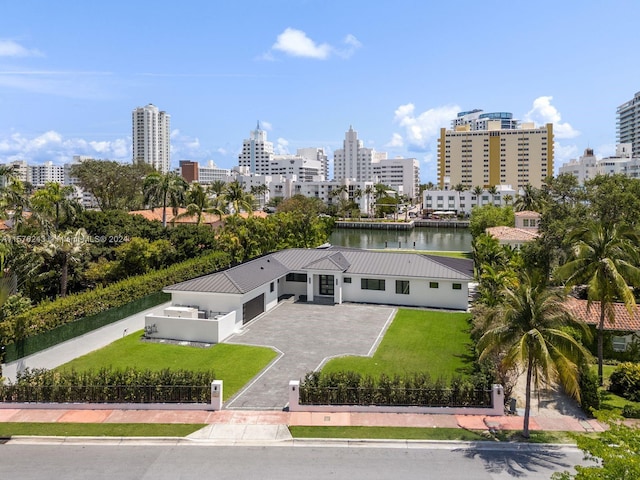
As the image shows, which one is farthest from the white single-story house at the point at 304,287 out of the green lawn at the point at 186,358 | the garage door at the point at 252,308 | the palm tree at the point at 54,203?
the palm tree at the point at 54,203

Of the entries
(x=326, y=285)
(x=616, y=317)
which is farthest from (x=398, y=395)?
(x=326, y=285)

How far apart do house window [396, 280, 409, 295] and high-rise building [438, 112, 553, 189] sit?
157368 millimetres

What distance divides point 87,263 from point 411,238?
7760 centimetres

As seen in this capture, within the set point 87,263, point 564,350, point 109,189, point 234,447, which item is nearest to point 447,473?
point 564,350

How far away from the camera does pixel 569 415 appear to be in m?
20.6

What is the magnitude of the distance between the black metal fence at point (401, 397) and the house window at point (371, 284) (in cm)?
1840

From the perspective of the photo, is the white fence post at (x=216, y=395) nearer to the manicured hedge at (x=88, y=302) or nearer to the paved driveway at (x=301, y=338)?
the paved driveway at (x=301, y=338)

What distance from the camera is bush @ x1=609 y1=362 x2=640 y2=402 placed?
22.6 meters

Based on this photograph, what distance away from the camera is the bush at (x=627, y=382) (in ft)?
74.3

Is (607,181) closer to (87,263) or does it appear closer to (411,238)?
→ (87,263)

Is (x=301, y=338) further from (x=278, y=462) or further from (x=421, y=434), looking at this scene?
Result: (x=278, y=462)

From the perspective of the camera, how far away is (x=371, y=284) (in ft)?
128

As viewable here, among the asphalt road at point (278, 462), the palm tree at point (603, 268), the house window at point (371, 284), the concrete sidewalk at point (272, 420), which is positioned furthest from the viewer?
the house window at point (371, 284)

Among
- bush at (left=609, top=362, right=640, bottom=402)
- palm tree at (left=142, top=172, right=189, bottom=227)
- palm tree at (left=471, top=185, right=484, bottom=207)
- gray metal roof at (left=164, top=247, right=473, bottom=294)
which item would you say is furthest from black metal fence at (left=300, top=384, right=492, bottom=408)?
palm tree at (left=471, top=185, right=484, bottom=207)
